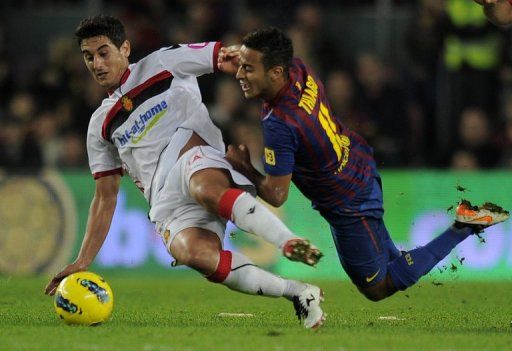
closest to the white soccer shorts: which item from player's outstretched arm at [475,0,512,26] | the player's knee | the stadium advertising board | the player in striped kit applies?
the player in striped kit

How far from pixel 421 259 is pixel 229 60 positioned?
1.96 m

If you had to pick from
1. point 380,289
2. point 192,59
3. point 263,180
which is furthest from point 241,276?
point 192,59

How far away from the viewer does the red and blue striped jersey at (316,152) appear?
24.0 ft

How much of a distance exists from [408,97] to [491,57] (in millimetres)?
1105

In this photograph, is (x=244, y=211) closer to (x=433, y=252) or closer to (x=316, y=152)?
(x=316, y=152)

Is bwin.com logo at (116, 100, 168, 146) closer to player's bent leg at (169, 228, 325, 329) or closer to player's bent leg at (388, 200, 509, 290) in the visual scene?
player's bent leg at (169, 228, 325, 329)

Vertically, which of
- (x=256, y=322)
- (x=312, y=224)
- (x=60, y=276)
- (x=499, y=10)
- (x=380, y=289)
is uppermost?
(x=499, y=10)

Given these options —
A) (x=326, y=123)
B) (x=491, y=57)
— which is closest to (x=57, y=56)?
(x=491, y=57)

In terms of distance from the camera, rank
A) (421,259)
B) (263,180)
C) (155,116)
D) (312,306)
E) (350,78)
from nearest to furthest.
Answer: (312,306), (263,180), (155,116), (421,259), (350,78)

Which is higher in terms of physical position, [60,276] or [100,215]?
[100,215]

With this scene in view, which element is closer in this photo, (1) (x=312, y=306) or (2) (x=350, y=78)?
(1) (x=312, y=306)

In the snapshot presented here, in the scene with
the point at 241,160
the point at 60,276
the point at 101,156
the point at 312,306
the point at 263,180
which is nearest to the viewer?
the point at 312,306

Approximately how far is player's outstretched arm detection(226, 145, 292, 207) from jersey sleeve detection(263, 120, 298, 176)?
54 millimetres

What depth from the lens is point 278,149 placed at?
7.25 metres
